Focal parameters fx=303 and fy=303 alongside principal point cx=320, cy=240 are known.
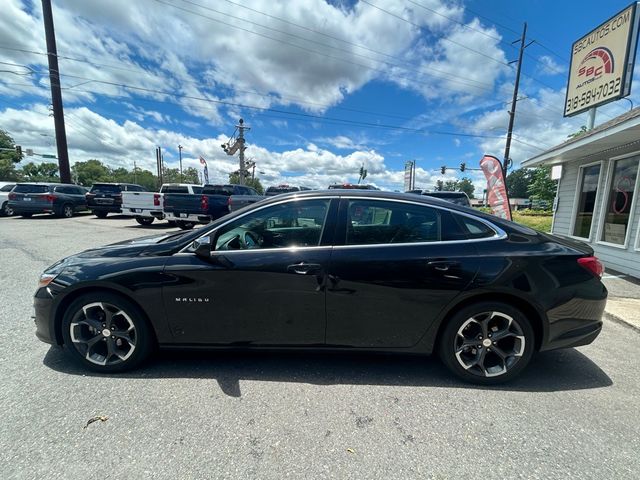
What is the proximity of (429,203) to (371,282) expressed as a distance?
35.7 inches

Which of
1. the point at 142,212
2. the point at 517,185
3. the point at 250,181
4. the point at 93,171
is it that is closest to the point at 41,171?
the point at 93,171

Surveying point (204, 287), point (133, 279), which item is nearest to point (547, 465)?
point (204, 287)

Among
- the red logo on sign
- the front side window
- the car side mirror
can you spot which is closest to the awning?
the red logo on sign

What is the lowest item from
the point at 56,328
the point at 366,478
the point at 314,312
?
the point at 366,478

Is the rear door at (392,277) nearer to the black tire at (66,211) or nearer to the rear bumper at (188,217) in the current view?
the rear bumper at (188,217)

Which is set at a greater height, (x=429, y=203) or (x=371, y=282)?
(x=429, y=203)

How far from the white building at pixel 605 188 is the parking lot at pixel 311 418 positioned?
15.6 feet

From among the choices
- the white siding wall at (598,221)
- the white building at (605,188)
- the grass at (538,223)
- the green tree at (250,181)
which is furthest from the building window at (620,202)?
the green tree at (250,181)

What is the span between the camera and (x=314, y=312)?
2.49 metres

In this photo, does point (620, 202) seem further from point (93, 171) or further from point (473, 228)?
point (93, 171)

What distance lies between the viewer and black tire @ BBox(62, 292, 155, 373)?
2.57 m

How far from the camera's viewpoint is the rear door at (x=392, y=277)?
2428mm

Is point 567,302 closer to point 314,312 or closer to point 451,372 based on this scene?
point 451,372

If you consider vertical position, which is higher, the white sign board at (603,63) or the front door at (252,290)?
the white sign board at (603,63)
